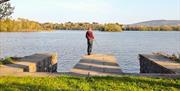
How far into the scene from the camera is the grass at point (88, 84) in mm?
12664

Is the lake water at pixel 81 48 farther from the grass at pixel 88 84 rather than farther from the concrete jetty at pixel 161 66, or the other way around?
the grass at pixel 88 84

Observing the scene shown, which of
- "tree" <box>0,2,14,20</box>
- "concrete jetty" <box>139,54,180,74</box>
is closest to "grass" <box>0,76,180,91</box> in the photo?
"concrete jetty" <box>139,54,180,74</box>

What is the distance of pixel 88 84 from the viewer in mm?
13219

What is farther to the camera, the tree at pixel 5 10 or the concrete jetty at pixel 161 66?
the tree at pixel 5 10

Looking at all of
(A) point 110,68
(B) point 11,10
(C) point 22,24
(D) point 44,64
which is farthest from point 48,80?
(C) point 22,24

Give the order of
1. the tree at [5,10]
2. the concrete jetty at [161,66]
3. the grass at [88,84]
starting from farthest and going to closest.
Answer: the tree at [5,10]
the concrete jetty at [161,66]
the grass at [88,84]

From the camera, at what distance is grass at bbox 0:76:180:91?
1266 cm

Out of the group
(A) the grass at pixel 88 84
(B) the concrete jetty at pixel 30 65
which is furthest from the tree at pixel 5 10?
(A) the grass at pixel 88 84

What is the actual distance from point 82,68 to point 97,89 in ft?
19.6

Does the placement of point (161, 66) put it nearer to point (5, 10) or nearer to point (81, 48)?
point (5, 10)

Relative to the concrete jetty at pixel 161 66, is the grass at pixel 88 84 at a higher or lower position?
higher

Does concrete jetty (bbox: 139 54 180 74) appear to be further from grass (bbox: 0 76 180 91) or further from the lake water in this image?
the lake water

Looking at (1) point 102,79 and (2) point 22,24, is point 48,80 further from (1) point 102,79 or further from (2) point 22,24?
(2) point 22,24

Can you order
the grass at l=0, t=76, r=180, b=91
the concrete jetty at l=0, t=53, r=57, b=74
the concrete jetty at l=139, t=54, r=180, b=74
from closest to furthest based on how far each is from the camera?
1. the grass at l=0, t=76, r=180, b=91
2. the concrete jetty at l=139, t=54, r=180, b=74
3. the concrete jetty at l=0, t=53, r=57, b=74
